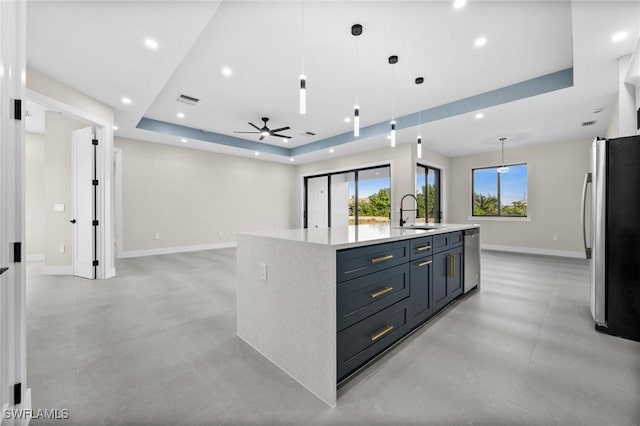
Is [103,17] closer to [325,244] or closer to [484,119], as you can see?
[325,244]

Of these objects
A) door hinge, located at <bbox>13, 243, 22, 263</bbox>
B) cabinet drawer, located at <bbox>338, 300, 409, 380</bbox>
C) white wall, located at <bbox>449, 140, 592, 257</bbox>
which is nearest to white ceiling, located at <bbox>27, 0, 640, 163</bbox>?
Answer: white wall, located at <bbox>449, 140, 592, 257</bbox>

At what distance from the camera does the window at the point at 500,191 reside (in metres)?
6.64

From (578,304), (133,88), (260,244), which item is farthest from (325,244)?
(133,88)

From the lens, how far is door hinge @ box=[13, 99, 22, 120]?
1241 mm

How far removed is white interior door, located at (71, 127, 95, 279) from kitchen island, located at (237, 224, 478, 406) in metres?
3.61

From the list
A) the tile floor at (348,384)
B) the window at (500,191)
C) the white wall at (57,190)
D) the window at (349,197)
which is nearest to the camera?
the tile floor at (348,384)

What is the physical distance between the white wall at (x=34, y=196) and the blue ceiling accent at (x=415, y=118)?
2577 millimetres

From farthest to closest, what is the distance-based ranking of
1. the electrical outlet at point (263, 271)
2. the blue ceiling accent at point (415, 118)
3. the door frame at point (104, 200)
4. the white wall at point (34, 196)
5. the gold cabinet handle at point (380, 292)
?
the white wall at point (34, 196), the door frame at point (104, 200), the blue ceiling accent at point (415, 118), the electrical outlet at point (263, 271), the gold cabinet handle at point (380, 292)

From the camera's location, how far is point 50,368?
5.79 feet

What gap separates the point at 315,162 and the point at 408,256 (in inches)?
267

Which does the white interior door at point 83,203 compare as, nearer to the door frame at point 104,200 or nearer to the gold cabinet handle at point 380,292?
the door frame at point 104,200

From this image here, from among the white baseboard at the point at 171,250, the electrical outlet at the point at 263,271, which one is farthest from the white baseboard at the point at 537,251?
the white baseboard at the point at 171,250

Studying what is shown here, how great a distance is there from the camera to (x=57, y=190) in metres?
4.27

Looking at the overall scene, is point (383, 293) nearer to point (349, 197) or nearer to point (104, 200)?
point (104, 200)
